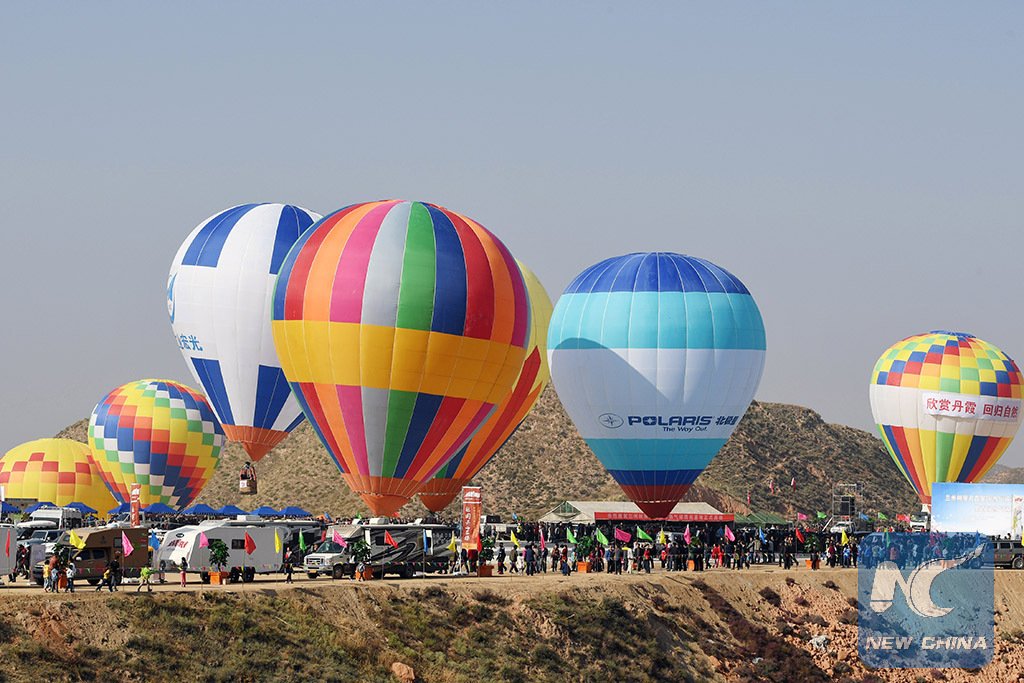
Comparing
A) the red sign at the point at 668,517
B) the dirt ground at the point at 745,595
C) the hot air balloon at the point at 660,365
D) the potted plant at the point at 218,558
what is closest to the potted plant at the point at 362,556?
the dirt ground at the point at 745,595

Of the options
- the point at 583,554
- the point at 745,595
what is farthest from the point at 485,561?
the point at 745,595

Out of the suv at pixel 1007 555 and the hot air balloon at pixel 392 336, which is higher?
the hot air balloon at pixel 392 336

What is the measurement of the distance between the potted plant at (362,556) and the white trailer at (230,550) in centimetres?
274

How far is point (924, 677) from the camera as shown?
216 feet

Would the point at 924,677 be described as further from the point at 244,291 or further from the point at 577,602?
Answer: the point at 244,291

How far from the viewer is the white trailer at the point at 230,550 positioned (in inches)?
2180

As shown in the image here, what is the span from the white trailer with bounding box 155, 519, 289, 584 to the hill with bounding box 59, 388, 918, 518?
211 ft

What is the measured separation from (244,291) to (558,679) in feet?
98.7

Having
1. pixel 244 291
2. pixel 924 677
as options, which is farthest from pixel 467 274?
pixel 924 677

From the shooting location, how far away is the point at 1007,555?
79500 millimetres

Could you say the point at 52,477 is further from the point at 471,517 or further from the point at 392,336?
the point at 392,336

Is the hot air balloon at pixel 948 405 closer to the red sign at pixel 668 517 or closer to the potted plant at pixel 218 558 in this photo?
the red sign at pixel 668 517

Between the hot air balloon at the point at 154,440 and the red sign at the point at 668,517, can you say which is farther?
the hot air balloon at the point at 154,440

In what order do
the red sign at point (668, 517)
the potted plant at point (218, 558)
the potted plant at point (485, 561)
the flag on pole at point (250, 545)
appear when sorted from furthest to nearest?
the red sign at point (668, 517) < the potted plant at point (485, 561) < the flag on pole at point (250, 545) < the potted plant at point (218, 558)
